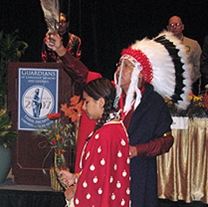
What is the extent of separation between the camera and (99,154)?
7.80 feet

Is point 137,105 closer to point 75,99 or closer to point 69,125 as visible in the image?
point 75,99

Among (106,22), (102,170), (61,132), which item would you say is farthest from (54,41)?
(106,22)

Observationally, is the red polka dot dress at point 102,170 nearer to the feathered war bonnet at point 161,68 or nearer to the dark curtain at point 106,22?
the feathered war bonnet at point 161,68

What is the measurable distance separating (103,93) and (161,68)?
1.49 feet

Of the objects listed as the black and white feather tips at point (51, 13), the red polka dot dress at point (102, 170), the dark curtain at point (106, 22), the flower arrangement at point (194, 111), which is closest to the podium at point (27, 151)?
the flower arrangement at point (194, 111)

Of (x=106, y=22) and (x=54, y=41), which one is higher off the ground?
(x=106, y=22)

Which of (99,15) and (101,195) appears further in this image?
(99,15)

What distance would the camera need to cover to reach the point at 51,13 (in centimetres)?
303

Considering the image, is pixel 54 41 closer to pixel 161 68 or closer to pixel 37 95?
pixel 161 68

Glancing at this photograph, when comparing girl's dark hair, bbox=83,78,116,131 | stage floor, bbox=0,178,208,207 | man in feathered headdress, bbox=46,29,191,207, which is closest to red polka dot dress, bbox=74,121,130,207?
girl's dark hair, bbox=83,78,116,131

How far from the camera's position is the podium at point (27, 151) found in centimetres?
423

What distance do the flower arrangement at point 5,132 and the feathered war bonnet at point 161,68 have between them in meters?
1.65

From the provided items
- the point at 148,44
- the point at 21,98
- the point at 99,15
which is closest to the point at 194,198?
the point at 21,98

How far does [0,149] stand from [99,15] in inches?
141
